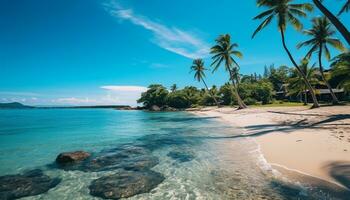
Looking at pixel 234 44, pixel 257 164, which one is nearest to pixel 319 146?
pixel 257 164

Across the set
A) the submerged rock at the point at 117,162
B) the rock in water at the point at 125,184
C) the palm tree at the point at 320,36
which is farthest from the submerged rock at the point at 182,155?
the palm tree at the point at 320,36

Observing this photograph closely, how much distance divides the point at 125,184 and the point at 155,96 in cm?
7069

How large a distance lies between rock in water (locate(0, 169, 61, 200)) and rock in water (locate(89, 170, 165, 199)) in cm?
151

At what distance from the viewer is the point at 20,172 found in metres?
8.92

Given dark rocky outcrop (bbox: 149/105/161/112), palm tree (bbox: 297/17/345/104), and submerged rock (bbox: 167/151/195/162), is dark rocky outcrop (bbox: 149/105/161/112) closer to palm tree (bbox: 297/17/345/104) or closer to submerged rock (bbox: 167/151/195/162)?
palm tree (bbox: 297/17/345/104)

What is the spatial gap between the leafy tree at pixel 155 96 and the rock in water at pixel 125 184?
221ft

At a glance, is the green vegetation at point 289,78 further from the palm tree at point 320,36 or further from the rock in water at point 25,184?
the rock in water at point 25,184

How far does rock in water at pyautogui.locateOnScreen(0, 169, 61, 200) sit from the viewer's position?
257 inches

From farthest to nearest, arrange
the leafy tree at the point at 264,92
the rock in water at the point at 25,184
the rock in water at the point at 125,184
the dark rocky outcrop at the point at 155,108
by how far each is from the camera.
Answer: the dark rocky outcrop at the point at 155,108
the leafy tree at the point at 264,92
the rock in water at the point at 25,184
the rock in water at the point at 125,184

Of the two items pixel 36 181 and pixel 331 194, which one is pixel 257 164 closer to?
pixel 331 194

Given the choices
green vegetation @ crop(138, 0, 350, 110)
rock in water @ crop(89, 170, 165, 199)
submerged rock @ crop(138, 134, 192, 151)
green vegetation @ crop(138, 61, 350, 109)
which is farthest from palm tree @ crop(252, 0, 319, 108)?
green vegetation @ crop(138, 61, 350, 109)

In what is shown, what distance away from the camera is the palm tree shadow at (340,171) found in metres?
5.98

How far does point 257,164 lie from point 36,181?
787 cm

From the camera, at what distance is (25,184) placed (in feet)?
23.8
